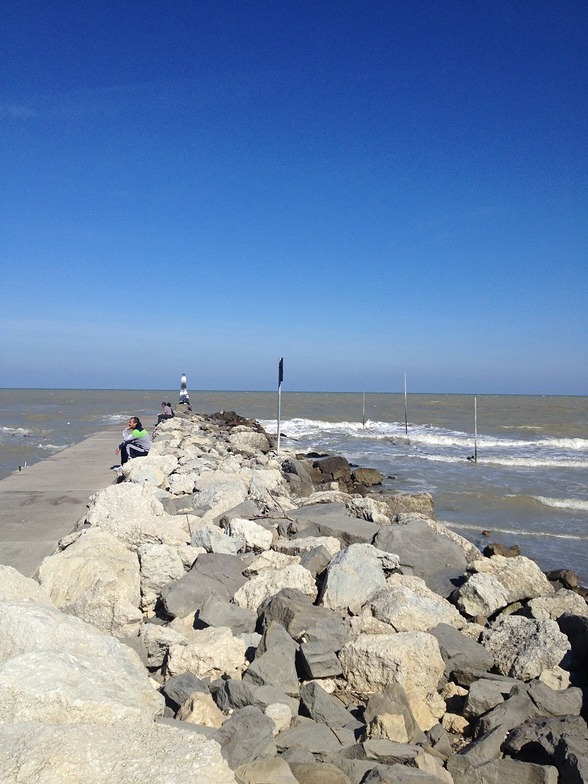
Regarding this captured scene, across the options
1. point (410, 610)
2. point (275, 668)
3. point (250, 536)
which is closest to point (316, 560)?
point (250, 536)

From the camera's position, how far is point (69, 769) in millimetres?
2117

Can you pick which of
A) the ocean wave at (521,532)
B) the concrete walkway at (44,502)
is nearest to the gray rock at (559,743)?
the concrete walkway at (44,502)

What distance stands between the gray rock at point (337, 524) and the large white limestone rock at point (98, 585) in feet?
7.43

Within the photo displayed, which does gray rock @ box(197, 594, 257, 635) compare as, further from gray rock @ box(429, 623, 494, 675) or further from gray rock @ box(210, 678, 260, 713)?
gray rock @ box(429, 623, 494, 675)

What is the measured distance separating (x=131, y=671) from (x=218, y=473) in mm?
5306

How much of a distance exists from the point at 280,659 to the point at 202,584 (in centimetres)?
128

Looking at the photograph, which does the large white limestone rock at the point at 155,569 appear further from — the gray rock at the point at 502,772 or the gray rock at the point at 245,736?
the gray rock at the point at 502,772

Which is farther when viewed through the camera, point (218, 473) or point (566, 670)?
point (218, 473)

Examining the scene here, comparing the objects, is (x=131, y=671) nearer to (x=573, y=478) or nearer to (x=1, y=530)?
(x=1, y=530)

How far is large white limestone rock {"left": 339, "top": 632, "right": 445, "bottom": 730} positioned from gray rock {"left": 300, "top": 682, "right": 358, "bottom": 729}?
1.06ft

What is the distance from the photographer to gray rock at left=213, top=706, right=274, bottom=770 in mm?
2881

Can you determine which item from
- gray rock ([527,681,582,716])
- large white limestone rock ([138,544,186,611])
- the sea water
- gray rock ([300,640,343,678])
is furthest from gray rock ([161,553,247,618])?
the sea water

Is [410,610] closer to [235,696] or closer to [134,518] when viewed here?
[235,696]

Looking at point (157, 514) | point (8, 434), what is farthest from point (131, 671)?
point (8, 434)
